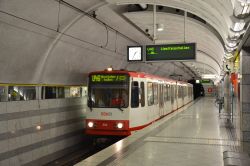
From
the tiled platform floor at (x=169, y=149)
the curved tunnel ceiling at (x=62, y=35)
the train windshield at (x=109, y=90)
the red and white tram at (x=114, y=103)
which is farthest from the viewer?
the train windshield at (x=109, y=90)

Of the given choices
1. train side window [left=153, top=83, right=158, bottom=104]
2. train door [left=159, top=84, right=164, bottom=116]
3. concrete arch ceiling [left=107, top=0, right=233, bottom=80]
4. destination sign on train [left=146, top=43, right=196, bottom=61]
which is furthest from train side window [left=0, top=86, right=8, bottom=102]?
train door [left=159, top=84, right=164, bottom=116]

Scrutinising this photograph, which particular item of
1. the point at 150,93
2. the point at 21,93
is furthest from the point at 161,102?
the point at 21,93

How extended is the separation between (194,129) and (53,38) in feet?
19.6

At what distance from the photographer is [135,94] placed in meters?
11.5

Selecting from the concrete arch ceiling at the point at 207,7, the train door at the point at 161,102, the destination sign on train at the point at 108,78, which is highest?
the concrete arch ceiling at the point at 207,7

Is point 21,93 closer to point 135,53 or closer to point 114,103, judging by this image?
point 114,103

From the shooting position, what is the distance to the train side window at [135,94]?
1134cm

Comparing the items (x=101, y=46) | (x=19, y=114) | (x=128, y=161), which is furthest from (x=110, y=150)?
(x=101, y=46)

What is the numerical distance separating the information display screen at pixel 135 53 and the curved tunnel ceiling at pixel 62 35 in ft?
4.02

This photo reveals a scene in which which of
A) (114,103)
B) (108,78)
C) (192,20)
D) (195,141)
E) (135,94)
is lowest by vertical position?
(195,141)

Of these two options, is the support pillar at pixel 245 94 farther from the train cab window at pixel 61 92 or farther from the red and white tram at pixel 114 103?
the train cab window at pixel 61 92

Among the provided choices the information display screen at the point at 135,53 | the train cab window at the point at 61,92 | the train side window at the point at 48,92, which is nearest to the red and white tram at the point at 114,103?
the information display screen at the point at 135,53

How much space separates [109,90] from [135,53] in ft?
6.48

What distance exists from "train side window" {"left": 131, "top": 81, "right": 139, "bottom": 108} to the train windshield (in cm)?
26
